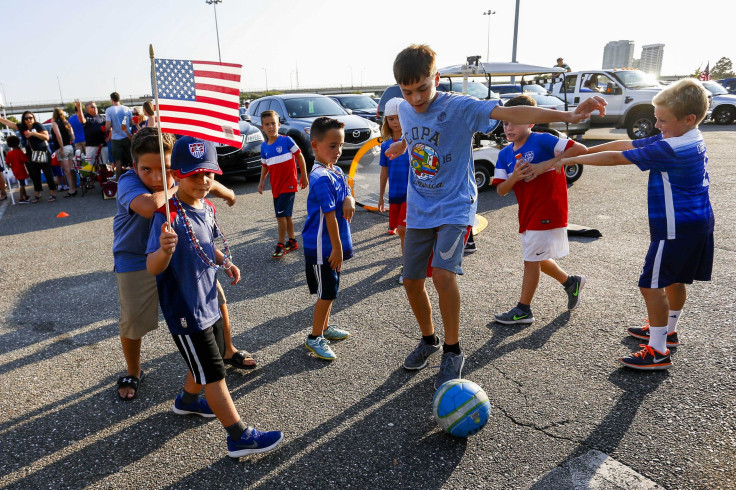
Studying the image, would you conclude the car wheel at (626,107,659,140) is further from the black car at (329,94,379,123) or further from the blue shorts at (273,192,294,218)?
the blue shorts at (273,192,294,218)

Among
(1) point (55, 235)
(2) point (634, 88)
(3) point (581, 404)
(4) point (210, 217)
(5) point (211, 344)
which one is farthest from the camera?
(2) point (634, 88)

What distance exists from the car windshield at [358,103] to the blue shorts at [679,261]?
46.8 ft

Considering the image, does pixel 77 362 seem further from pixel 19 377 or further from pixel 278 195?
pixel 278 195

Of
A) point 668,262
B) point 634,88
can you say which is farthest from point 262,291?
point 634,88

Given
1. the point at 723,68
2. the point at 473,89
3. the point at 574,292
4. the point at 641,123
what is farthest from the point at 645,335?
the point at 723,68

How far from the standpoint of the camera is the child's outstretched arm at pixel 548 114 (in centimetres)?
256

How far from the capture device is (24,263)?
6566 mm

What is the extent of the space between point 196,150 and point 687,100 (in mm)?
2926

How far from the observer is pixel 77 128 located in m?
12.2

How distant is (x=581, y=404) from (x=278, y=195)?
4491 mm

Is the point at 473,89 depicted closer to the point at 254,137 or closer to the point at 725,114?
the point at 254,137

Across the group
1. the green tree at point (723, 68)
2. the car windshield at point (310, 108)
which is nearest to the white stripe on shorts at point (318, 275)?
the car windshield at point (310, 108)

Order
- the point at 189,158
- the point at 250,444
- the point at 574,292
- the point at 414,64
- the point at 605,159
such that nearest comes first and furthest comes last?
the point at 189,158 < the point at 250,444 < the point at 414,64 < the point at 605,159 < the point at 574,292

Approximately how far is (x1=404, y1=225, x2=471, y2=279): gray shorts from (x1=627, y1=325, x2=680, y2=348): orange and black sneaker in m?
1.60
